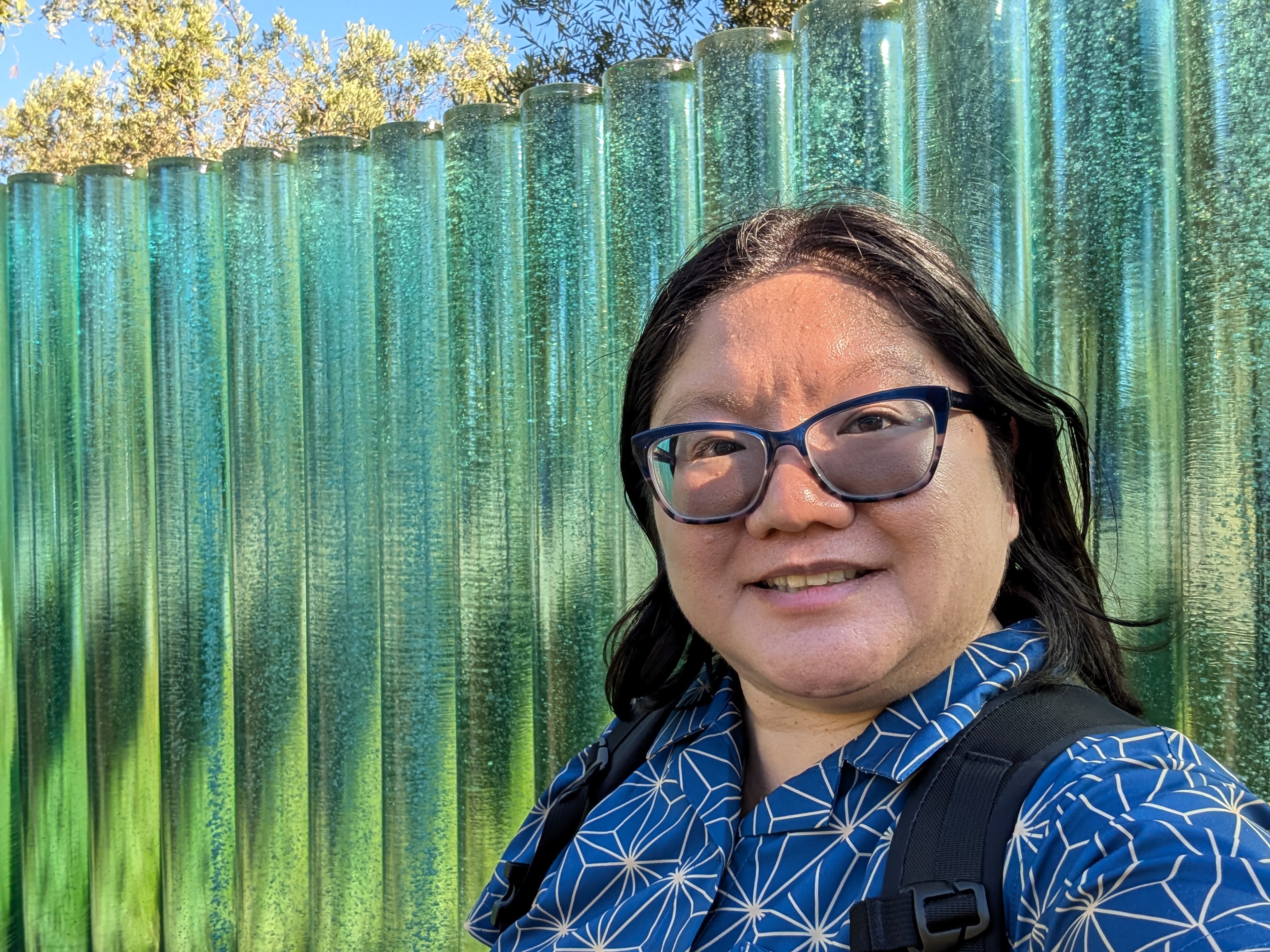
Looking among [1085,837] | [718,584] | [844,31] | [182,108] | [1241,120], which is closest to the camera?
[1085,837]

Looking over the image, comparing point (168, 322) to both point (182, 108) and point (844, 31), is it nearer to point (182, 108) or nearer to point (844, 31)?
point (844, 31)

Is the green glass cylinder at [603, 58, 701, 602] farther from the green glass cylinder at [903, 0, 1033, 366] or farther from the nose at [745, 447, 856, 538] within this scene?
the nose at [745, 447, 856, 538]

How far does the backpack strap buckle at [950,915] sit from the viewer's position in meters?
0.97

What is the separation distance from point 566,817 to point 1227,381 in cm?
125

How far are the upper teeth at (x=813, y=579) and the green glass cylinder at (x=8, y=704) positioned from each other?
2.90m

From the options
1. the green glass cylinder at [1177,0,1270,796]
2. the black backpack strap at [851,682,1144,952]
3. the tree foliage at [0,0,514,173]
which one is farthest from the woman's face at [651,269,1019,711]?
the tree foliage at [0,0,514,173]

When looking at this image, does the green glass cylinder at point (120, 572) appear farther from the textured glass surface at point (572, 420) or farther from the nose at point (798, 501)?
the nose at point (798, 501)

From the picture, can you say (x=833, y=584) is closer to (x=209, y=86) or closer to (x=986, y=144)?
(x=986, y=144)

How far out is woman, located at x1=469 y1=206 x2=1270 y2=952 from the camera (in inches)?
46.2

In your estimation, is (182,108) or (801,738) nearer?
(801,738)

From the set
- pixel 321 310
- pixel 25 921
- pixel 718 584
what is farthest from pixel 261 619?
pixel 718 584

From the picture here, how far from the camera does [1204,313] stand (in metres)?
1.72

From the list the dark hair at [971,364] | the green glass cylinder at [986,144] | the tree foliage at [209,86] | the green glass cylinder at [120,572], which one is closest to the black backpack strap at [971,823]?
the dark hair at [971,364]

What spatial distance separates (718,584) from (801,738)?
0.75 feet
